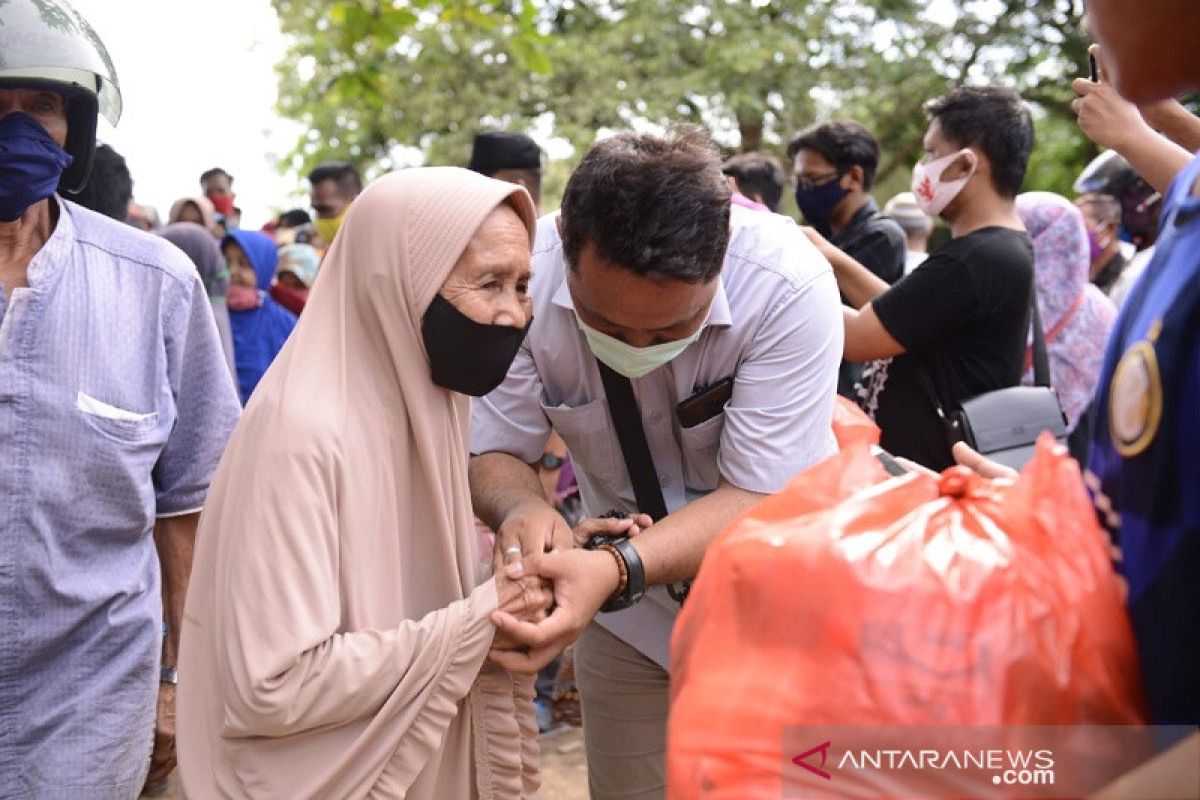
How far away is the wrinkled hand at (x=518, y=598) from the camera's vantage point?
2.17 m

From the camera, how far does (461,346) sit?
217 centimetres

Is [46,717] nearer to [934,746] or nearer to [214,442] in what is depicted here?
[214,442]

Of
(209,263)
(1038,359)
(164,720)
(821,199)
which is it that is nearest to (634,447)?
(164,720)

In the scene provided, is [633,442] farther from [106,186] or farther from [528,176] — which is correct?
[106,186]

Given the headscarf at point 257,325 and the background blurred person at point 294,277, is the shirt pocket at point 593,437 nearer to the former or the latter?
the headscarf at point 257,325

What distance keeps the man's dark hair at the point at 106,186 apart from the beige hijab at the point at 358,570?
334 cm

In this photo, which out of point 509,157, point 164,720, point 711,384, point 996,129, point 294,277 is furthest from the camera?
point 294,277

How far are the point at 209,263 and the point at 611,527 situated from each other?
427cm

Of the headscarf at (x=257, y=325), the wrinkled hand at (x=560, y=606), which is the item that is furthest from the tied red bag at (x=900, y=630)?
the headscarf at (x=257, y=325)

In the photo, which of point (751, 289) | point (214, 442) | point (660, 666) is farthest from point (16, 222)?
point (660, 666)

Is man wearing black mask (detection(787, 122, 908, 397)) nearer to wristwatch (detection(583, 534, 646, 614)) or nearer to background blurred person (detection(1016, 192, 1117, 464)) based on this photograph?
background blurred person (detection(1016, 192, 1117, 464))

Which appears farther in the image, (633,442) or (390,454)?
(633,442)

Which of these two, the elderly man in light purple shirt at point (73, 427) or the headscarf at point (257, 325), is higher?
the elderly man in light purple shirt at point (73, 427)

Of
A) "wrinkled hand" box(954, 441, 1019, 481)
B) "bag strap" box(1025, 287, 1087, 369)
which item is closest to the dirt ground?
"bag strap" box(1025, 287, 1087, 369)
